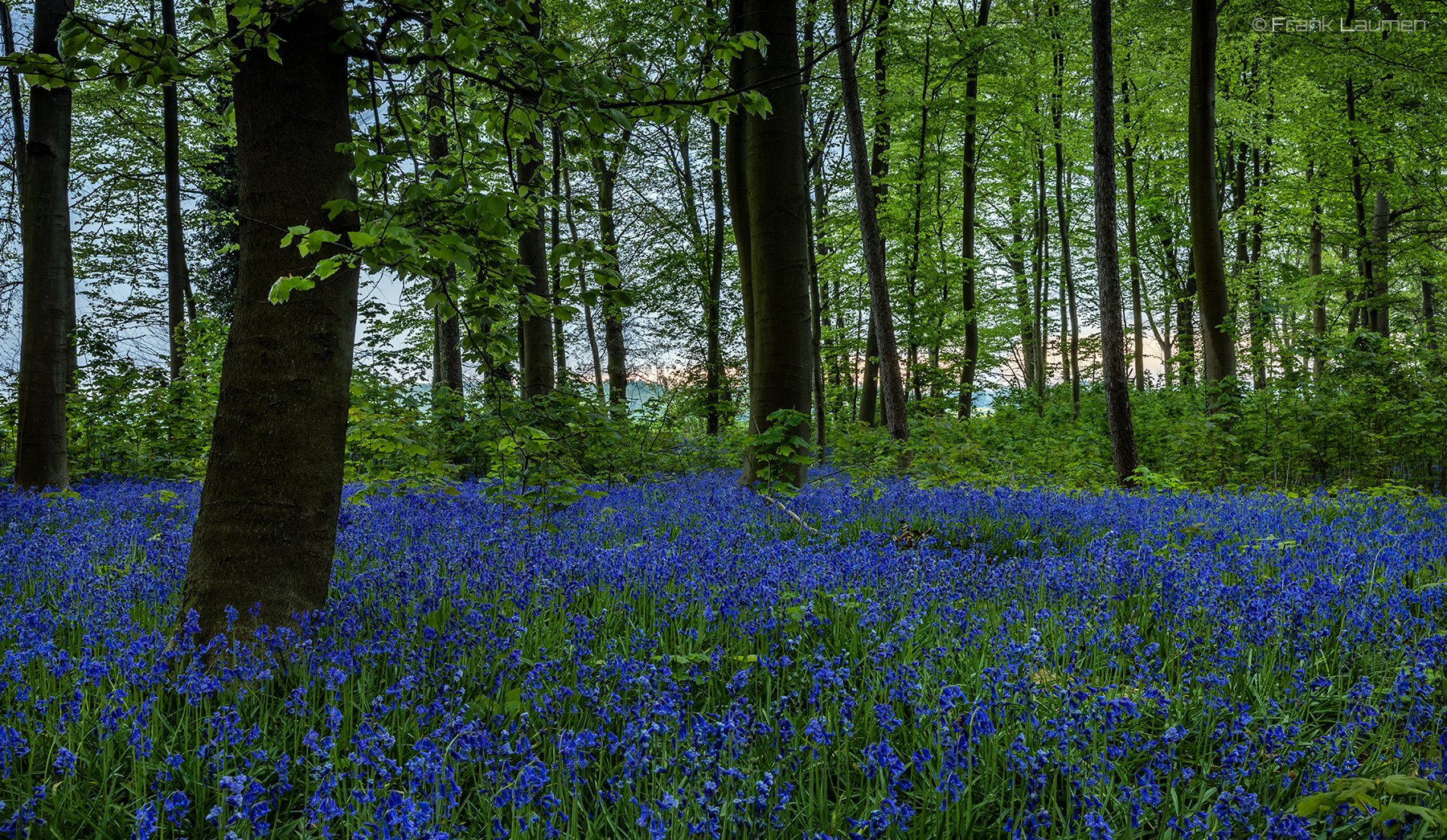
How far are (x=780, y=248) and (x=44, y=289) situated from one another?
8.38 m

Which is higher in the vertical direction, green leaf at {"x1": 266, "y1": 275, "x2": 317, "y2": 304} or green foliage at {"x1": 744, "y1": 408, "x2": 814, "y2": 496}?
green leaf at {"x1": 266, "y1": 275, "x2": 317, "y2": 304}

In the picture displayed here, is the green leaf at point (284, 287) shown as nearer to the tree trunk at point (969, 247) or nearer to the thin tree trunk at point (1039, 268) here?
the tree trunk at point (969, 247)

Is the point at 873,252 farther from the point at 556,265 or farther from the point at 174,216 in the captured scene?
the point at 174,216

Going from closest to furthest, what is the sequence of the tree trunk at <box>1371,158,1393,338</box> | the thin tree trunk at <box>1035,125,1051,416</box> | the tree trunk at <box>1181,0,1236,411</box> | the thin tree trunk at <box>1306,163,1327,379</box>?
the tree trunk at <box>1181,0,1236,411</box> → the tree trunk at <box>1371,158,1393,338</box> → the thin tree trunk at <box>1306,163,1327,379</box> → the thin tree trunk at <box>1035,125,1051,416</box>

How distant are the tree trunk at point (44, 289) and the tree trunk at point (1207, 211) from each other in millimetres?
15066

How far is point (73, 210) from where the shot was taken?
59.0ft

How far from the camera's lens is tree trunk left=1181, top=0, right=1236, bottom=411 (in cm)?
1172

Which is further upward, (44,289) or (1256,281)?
(1256,281)

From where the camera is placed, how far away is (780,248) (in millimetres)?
7750

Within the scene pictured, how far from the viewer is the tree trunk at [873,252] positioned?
10.3 meters

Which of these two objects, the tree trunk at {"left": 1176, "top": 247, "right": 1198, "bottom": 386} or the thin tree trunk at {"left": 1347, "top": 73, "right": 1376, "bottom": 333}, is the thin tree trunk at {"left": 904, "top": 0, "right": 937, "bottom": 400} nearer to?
the tree trunk at {"left": 1176, "top": 247, "right": 1198, "bottom": 386}

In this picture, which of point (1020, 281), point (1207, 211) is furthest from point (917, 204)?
point (1207, 211)

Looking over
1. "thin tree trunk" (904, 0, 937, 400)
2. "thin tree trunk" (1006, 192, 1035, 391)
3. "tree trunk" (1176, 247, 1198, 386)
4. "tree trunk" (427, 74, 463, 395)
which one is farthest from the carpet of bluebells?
"tree trunk" (1176, 247, 1198, 386)

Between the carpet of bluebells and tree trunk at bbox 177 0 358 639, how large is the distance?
0.29 metres
